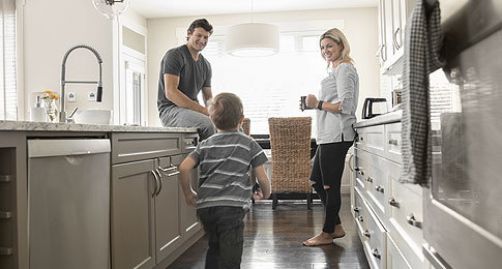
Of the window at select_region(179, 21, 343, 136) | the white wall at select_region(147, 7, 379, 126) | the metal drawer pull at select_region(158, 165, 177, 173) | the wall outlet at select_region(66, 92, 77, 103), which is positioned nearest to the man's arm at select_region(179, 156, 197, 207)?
the metal drawer pull at select_region(158, 165, 177, 173)

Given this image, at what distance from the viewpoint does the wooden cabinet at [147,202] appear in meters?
2.03

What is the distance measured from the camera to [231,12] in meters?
6.60

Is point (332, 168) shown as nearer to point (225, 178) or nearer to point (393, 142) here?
point (225, 178)

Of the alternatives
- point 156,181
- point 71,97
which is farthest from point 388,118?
point 71,97

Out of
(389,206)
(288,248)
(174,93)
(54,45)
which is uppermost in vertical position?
(54,45)

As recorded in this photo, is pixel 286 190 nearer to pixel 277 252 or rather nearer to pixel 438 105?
pixel 277 252

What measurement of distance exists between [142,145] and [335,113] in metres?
1.26

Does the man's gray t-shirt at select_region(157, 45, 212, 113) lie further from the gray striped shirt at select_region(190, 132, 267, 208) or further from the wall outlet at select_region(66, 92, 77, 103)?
the wall outlet at select_region(66, 92, 77, 103)

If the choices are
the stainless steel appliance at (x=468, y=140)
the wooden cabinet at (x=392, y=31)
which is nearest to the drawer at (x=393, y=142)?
the stainless steel appliance at (x=468, y=140)

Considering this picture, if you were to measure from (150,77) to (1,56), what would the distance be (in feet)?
6.73

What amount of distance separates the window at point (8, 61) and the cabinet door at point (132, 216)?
11.3ft

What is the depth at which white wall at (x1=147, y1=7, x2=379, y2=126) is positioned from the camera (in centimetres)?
629

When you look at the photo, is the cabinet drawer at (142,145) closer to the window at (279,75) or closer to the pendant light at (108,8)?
the pendant light at (108,8)

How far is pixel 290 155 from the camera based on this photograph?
491 cm
